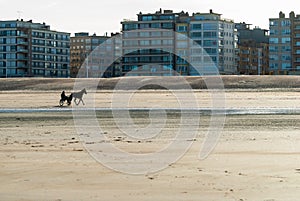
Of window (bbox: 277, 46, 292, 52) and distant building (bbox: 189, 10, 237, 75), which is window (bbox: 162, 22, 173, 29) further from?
window (bbox: 277, 46, 292, 52)

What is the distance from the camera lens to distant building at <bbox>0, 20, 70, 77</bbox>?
5423 inches

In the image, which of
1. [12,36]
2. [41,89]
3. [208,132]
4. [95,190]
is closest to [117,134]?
[208,132]

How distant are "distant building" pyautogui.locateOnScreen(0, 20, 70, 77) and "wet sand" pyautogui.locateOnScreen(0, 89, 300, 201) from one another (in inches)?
4625

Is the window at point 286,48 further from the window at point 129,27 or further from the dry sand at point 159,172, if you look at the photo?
the dry sand at point 159,172

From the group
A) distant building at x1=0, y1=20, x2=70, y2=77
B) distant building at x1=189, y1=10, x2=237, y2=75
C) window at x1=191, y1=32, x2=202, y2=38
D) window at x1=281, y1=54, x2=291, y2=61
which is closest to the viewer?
distant building at x1=189, y1=10, x2=237, y2=75

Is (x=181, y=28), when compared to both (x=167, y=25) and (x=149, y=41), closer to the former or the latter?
(x=167, y=25)

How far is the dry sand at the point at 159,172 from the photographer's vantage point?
10.6m

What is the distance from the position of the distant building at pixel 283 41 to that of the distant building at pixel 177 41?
1283cm

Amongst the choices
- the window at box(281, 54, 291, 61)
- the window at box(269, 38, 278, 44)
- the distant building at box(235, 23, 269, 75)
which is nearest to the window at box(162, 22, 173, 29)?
the distant building at box(235, 23, 269, 75)

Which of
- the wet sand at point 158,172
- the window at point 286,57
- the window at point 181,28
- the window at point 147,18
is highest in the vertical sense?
the window at point 147,18

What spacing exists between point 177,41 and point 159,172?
4594 inches

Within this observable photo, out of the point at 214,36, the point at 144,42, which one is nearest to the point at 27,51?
the point at 144,42

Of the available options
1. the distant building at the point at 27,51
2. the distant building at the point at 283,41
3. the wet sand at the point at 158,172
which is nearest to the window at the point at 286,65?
the distant building at the point at 283,41

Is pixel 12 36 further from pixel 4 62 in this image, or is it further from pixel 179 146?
pixel 179 146
